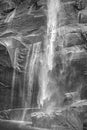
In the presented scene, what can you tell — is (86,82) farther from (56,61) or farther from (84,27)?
(84,27)

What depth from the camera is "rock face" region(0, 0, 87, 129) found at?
25.8 m

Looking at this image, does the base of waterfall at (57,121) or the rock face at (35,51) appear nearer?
the base of waterfall at (57,121)

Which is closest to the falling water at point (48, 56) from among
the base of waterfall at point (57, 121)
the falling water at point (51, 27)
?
the falling water at point (51, 27)

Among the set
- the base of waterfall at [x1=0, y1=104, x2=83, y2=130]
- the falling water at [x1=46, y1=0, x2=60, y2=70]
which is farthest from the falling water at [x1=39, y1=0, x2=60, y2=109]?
the base of waterfall at [x1=0, y1=104, x2=83, y2=130]

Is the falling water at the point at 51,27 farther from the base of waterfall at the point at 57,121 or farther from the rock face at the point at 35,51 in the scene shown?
the base of waterfall at the point at 57,121

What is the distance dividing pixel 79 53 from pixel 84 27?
13.4ft

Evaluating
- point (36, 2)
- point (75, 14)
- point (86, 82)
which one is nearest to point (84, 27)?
point (75, 14)

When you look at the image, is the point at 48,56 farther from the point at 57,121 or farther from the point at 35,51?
the point at 57,121

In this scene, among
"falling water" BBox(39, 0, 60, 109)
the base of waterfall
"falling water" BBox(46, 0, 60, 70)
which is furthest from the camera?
"falling water" BBox(46, 0, 60, 70)

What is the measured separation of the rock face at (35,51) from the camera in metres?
25.8

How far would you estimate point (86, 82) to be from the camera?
24984 millimetres

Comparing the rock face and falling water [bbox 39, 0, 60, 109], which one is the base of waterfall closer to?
the rock face

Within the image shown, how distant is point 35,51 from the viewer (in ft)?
97.2

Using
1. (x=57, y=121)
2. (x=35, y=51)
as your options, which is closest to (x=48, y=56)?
(x=35, y=51)
